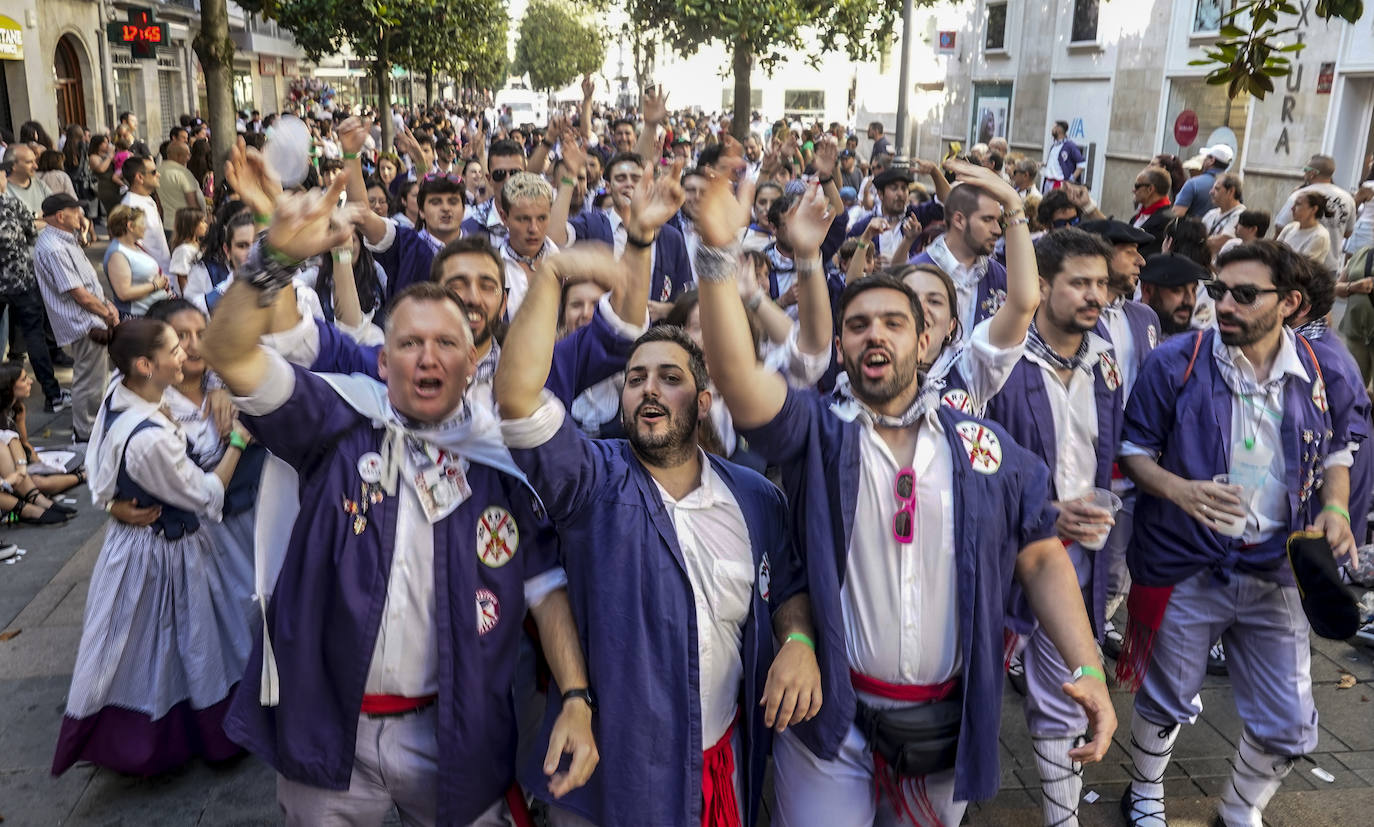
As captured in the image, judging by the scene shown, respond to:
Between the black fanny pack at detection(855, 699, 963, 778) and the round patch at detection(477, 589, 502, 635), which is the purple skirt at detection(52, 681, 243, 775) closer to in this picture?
the round patch at detection(477, 589, 502, 635)

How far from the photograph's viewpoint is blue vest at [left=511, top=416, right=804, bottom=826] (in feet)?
8.79

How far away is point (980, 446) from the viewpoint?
292cm

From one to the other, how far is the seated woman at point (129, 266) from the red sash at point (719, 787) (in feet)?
20.3

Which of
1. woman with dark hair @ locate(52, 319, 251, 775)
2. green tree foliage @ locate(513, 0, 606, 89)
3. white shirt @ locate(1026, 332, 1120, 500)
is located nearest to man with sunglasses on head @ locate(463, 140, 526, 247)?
woman with dark hair @ locate(52, 319, 251, 775)

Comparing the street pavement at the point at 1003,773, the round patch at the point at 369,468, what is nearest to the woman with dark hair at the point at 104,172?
the street pavement at the point at 1003,773

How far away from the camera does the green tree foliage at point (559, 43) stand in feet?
240

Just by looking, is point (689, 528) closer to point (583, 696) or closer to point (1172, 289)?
point (583, 696)

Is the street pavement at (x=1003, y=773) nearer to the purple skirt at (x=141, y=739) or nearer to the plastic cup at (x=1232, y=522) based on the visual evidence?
the purple skirt at (x=141, y=739)

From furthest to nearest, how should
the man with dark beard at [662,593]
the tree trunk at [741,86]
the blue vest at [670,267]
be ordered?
the tree trunk at [741,86], the blue vest at [670,267], the man with dark beard at [662,593]

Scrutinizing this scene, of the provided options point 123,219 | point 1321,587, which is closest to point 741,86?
point 123,219

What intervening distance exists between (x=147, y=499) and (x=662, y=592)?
236cm

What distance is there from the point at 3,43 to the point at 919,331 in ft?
71.1

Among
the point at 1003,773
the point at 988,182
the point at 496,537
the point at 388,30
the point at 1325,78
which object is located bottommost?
the point at 1003,773

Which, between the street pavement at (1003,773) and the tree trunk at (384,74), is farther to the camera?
the tree trunk at (384,74)
